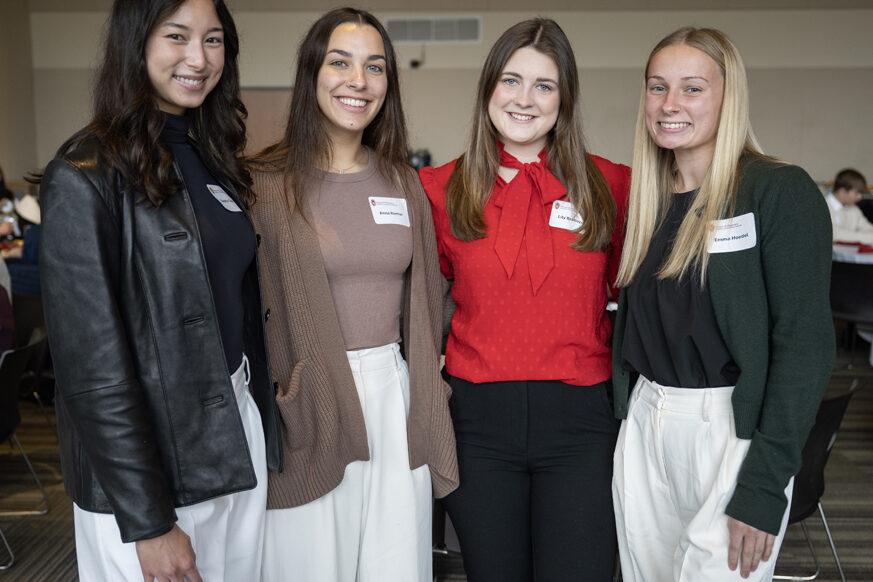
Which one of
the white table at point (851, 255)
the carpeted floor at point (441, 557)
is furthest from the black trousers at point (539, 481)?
the white table at point (851, 255)

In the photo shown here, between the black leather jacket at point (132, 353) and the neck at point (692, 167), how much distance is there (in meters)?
1.14

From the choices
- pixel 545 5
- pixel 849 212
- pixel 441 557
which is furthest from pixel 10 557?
pixel 545 5

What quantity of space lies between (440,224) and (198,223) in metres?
0.75

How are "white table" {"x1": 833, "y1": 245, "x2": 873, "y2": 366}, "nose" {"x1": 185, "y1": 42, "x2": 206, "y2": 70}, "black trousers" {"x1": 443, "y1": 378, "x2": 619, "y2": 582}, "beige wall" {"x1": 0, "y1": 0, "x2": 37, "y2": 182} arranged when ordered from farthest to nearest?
"beige wall" {"x1": 0, "y1": 0, "x2": 37, "y2": 182}
"white table" {"x1": 833, "y1": 245, "x2": 873, "y2": 366}
"black trousers" {"x1": 443, "y1": 378, "x2": 619, "y2": 582}
"nose" {"x1": 185, "y1": 42, "x2": 206, "y2": 70}

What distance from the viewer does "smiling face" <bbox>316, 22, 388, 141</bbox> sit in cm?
182

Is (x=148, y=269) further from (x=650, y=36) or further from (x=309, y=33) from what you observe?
(x=650, y=36)

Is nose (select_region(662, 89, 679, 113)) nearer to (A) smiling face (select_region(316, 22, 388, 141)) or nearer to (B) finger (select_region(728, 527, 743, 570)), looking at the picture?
(A) smiling face (select_region(316, 22, 388, 141))

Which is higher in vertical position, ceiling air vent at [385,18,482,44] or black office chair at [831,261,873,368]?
ceiling air vent at [385,18,482,44]

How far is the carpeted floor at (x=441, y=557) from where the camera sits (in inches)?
113

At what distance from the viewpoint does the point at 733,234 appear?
1552mm

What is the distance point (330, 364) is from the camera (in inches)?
67.1

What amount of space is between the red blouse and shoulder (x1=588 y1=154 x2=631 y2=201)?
19 centimetres

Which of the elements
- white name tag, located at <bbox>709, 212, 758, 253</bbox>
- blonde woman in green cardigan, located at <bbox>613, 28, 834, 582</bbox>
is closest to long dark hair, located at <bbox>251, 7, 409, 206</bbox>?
blonde woman in green cardigan, located at <bbox>613, 28, 834, 582</bbox>

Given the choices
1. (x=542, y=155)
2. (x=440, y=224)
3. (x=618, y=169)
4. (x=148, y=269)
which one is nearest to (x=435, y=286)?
(x=440, y=224)
